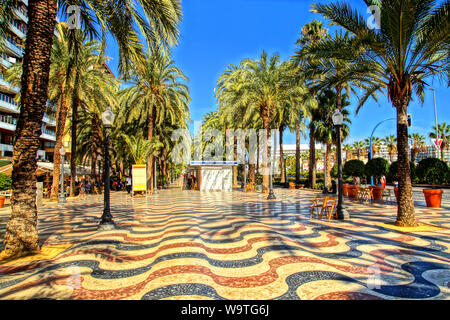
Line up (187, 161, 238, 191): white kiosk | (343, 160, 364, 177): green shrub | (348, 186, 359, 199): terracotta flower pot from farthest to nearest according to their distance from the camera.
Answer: (187, 161, 238, 191): white kiosk
(343, 160, 364, 177): green shrub
(348, 186, 359, 199): terracotta flower pot

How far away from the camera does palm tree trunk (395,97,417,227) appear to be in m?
7.26

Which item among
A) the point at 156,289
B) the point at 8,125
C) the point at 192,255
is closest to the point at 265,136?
the point at 192,255

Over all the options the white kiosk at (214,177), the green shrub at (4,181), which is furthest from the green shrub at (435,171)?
the green shrub at (4,181)

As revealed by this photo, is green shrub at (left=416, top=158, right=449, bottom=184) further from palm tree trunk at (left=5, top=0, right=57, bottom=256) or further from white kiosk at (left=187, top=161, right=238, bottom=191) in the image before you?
palm tree trunk at (left=5, top=0, right=57, bottom=256)

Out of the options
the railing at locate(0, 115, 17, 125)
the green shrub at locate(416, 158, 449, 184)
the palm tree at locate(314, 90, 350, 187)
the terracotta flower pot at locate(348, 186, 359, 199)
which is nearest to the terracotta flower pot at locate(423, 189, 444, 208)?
the green shrub at locate(416, 158, 449, 184)

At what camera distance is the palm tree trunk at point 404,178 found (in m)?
7.26

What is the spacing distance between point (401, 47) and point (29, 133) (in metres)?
9.42

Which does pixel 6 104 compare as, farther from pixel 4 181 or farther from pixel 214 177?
pixel 214 177

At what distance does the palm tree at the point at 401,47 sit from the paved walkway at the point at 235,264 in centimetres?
218

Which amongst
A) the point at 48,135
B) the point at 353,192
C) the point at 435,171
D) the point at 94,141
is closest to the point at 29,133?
the point at 353,192

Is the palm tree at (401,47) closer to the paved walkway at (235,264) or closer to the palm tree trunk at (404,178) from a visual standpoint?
the palm tree trunk at (404,178)

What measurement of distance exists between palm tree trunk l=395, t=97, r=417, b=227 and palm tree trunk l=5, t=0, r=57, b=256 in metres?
9.11

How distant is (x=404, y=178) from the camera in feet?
24.7

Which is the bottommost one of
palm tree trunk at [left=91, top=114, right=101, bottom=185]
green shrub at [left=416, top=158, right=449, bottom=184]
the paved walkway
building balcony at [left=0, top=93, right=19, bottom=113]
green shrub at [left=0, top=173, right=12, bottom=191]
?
the paved walkway
